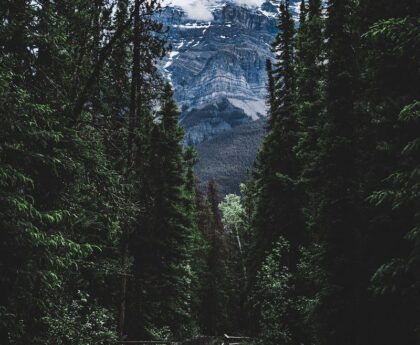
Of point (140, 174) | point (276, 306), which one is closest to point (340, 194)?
point (140, 174)

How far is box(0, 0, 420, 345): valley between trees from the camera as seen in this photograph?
8047 mm

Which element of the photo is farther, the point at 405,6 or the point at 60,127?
the point at 405,6

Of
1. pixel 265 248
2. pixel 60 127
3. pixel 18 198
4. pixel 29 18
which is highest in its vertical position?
pixel 29 18

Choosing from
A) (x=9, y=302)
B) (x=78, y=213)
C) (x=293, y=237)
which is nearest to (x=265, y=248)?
(x=293, y=237)

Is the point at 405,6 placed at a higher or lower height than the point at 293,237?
higher

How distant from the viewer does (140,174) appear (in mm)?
16297

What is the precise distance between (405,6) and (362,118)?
3.87m

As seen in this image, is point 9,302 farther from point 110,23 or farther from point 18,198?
point 110,23

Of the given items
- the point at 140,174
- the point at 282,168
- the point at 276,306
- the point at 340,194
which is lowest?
the point at 276,306

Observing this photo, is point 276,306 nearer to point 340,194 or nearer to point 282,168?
point 282,168

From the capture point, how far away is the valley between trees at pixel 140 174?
26.4 feet

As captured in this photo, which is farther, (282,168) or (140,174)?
(282,168)

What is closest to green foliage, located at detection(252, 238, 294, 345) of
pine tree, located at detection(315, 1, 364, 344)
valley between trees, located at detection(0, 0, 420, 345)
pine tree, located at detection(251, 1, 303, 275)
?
valley between trees, located at detection(0, 0, 420, 345)

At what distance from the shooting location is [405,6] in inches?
434
